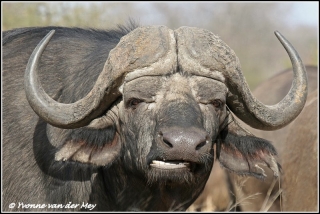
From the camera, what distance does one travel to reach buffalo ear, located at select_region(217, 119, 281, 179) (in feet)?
21.8

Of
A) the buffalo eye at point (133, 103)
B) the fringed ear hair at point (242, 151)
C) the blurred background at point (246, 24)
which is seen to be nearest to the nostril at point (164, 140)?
the buffalo eye at point (133, 103)

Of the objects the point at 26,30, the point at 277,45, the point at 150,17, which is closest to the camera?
the point at 26,30

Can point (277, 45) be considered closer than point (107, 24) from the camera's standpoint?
No

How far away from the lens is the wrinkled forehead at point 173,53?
239 inches

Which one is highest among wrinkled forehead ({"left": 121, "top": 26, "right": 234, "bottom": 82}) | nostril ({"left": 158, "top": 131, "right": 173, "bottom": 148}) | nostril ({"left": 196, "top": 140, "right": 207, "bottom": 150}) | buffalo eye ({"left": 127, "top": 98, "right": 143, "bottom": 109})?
wrinkled forehead ({"left": 121, "top": 26, "right": 234, "bottom": 82})

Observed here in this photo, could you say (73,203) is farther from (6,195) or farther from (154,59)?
(154,59)

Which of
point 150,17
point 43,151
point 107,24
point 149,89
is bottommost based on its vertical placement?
point 150,17

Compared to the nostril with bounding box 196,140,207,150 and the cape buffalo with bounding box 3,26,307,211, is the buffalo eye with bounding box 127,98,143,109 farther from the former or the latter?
the nostril with bounding box 196,140,207,150

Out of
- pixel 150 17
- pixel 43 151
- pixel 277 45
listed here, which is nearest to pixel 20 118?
pixel 43 151

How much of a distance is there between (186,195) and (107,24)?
11.7 metres

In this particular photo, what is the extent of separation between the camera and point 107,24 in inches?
704

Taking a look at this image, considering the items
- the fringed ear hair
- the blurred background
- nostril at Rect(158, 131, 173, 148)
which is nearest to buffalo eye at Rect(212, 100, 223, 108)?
the fringed ear hair

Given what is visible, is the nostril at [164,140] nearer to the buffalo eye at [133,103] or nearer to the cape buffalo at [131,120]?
the cape buffalo at [131,120]

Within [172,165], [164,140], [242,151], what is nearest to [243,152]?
[242,151]
